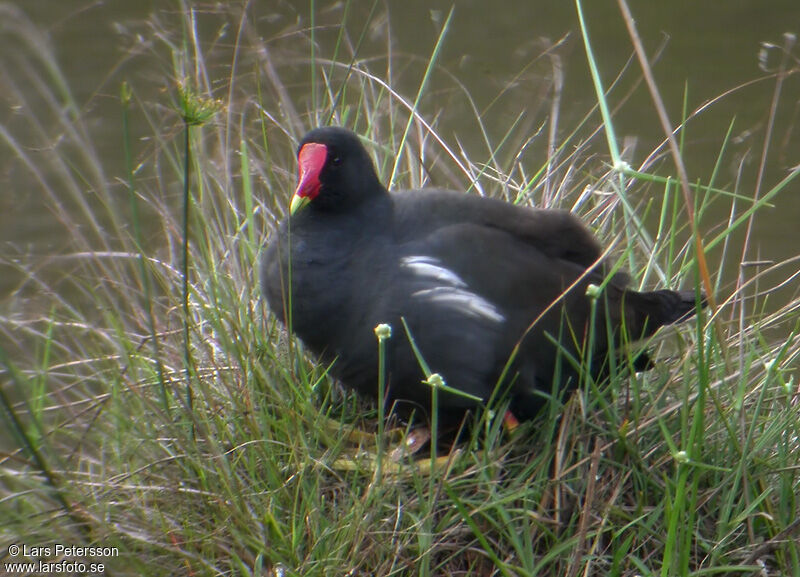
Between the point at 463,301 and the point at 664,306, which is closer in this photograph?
the point at 463,301

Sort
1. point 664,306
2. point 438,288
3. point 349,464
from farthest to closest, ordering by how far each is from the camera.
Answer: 1. point 664,306
2. point 438,288
3. point 349,464

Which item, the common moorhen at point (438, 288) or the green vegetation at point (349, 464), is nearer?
the green vegetation at point (349, 464)

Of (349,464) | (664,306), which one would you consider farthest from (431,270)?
(664,306)

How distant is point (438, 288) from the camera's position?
2355 millimetres

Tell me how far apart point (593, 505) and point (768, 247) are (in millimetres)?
3427

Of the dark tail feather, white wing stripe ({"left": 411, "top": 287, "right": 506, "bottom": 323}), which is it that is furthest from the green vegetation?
white wing stripe ({"left": 411, "top": 287, "right": 506, "bottom": 323})

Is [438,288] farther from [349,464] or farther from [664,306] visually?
[664,306]

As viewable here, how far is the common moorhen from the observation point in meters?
2.34

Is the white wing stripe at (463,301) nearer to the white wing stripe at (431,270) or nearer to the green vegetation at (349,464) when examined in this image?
the white wing stripe at (431,270)

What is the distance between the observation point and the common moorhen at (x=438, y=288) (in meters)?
2.34

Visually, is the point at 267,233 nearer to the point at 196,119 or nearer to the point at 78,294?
the point at 78,294

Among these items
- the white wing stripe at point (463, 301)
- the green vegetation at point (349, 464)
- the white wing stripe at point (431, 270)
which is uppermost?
the white wing stripe at point (431, 270)

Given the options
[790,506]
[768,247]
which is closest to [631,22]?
[790,506]

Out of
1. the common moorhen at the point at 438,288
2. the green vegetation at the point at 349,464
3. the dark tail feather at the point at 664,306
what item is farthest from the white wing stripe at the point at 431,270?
the dark tail feather at the point at 664,306
